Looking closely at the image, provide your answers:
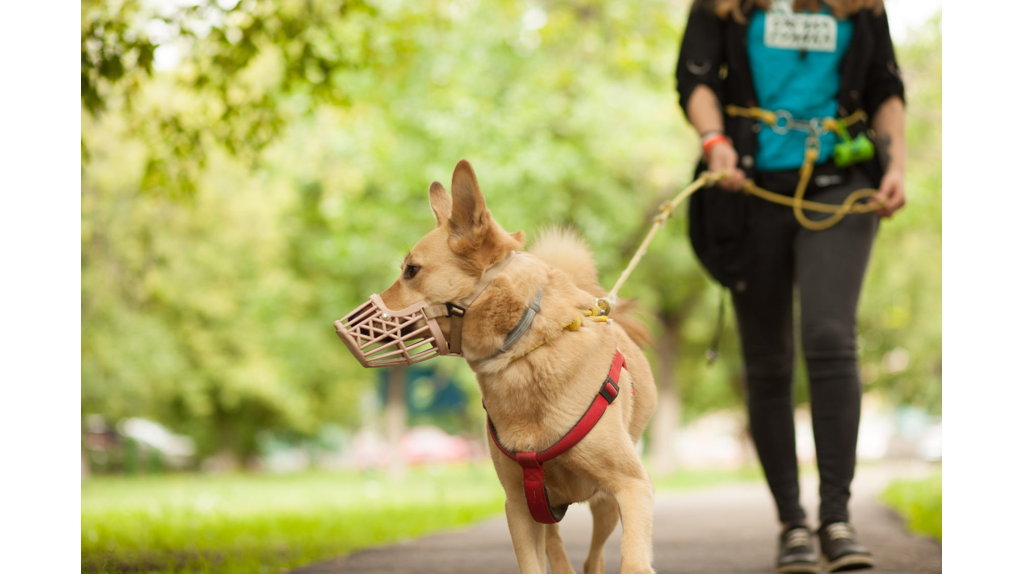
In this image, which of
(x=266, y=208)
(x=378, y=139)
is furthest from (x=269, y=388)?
(x=378, y=139)

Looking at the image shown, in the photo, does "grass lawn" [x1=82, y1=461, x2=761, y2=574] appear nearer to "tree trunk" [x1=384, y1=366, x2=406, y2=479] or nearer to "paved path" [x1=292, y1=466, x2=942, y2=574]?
"paved path" [x1=292, y1=466, x2=942, y2=574]

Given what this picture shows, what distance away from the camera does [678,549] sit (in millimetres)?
6285

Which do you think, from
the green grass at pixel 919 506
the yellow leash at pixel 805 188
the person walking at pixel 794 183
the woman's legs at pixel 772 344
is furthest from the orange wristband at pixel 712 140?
the green grass at pixel 919 506

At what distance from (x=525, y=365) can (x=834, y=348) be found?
1807 millimetres

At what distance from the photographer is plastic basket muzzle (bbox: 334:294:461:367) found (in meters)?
3.01

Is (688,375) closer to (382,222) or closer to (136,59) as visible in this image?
(382,222)

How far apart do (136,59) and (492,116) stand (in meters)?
10.3

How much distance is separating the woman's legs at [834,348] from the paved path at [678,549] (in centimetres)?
59

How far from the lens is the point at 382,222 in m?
18.5

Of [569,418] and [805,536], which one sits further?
[805,536]

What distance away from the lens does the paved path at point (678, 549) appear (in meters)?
4.95

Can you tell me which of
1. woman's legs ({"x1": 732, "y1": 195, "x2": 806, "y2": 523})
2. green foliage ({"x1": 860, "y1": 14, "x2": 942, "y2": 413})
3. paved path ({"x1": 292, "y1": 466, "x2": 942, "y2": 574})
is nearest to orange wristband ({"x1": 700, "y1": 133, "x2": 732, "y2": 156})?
woman's legs ({"x1": 732, "y1": 195, "x2": 806, "y2": 523})

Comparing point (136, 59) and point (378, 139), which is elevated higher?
point (378, 139)

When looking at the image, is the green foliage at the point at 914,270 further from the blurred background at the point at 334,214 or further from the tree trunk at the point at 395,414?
the tree trunk at the point at 395,414
